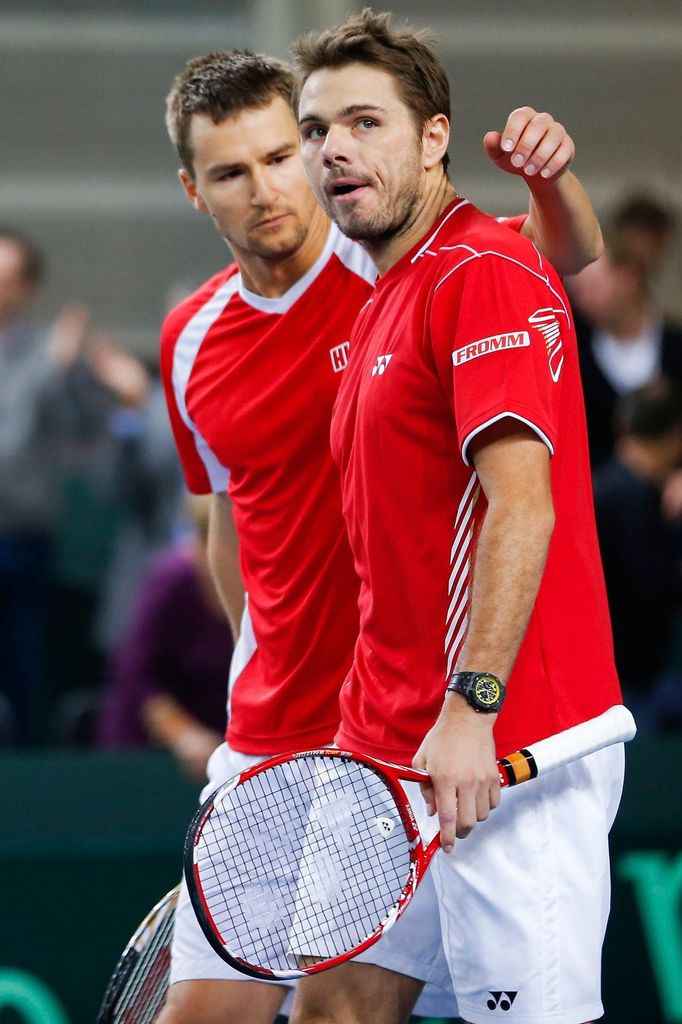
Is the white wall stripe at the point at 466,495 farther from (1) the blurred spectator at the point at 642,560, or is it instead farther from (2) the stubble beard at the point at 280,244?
(1) the blurred spectator at the point at 642,560

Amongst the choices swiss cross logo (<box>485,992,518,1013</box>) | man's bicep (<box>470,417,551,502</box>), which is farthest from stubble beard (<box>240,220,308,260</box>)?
swiss cross logo (<box>485,992,518,1013</box>)

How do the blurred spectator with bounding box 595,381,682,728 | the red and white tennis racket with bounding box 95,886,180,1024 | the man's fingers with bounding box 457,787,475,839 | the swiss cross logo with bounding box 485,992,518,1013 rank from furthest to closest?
the blurred spectator with bounding box 595,381,682,728
the red and white tennis racket with bounding box 95,886,180,1024
the swiss cross logo with bounding box 485,992,518,1013
the man's fingers with bounding box 457,787,475,839

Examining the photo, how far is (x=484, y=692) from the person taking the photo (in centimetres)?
240

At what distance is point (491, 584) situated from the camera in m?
2.42

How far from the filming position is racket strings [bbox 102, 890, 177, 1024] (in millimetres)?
3359

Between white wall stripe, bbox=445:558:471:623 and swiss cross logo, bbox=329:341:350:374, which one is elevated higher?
swiss cross logo, bbox=329:341:350:374

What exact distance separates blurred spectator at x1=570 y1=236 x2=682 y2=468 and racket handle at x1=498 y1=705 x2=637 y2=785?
3.49 meters

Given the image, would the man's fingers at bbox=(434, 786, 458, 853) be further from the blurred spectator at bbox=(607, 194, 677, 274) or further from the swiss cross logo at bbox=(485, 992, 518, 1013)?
the blurred spectator at bbox=(607, 194, 677, 274)

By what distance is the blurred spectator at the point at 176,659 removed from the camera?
5203mm

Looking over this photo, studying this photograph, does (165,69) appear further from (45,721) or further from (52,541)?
(45,721)

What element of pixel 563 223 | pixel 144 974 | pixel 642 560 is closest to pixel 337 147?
pixel 563 223

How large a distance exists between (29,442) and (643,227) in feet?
8.23

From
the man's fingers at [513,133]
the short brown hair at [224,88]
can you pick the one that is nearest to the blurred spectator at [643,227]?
the short brown hair at [224,88]

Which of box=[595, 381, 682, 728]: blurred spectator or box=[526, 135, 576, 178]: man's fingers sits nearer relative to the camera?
box=[526, 135, 576, 178]: man's fingers
